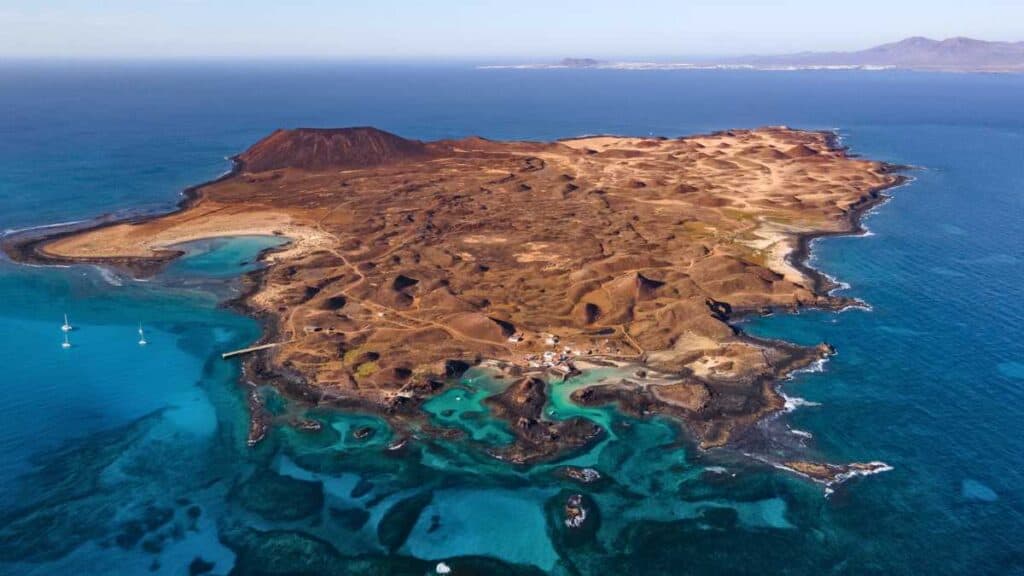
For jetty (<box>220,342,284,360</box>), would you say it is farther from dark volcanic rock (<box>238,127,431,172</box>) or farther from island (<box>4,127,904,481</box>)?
dark volcanic rock (<box>238,127,431,172</box>)

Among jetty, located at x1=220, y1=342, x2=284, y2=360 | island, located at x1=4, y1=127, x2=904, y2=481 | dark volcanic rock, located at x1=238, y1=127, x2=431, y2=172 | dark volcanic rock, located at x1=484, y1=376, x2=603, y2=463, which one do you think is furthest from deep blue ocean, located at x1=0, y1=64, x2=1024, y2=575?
dark volcanic rock, located at x1=238, y1=127, x2=431, y2=172

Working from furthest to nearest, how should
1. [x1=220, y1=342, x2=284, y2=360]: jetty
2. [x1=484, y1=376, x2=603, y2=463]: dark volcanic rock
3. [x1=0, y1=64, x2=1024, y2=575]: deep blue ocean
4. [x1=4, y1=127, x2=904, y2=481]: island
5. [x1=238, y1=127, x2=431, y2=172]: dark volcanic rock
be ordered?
[x1=238, y1=127, x2=431, y2=172]: dark volcanic rock < [x1=220, y1=342, x2=284, y2=360]: jetty < [x1=4, y1=127, x2=904, y2=481]: island < [x1=484, y1=376, x2=603, y2=463]: dark volcanic rock < [x1=0, y1=64, x2=1024, y2=575]: deep blue ocean

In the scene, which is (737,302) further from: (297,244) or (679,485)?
(297,244)

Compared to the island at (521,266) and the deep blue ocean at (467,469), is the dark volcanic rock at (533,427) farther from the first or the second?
the deep blue ocean at (467,469)

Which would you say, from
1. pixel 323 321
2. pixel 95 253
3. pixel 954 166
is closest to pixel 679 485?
pixel 323 321

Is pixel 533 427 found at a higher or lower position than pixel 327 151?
lower

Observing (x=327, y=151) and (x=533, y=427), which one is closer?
(x=533, y=427)

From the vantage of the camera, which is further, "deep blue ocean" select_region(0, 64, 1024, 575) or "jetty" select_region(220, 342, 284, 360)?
"jetty" select_region(220, 342, 284, 360)

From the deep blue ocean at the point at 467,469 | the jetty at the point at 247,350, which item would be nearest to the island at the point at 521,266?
the jetty at the point at 247,350

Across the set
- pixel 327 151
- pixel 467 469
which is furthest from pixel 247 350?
pixel 327 151

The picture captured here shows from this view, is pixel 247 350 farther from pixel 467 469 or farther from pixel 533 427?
pixel 533 427
